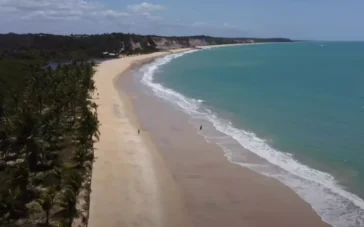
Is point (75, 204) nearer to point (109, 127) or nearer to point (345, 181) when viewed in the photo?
point (345, 181)

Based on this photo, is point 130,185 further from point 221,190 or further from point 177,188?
point 221,190

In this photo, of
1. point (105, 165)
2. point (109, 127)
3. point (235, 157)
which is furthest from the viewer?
point (109, 127)

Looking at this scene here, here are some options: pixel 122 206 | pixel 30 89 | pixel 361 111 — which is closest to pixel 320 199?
pixel 122 206

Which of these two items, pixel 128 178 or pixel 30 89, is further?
pixel 30 89

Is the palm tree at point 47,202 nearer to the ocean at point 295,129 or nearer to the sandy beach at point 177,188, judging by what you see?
the sandy beach at point 177,188

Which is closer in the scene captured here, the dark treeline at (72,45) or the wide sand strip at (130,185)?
the wide sand strip at (130,185)

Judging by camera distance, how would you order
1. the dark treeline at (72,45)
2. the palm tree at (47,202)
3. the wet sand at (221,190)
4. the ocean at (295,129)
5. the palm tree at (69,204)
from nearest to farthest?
the palm tree at (47,202)
the palm tree at (69,204)
the wet sand at (221,190)
the ocean at (295,129)
the dark treeline at (72,45)

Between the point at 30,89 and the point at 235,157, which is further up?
the point at 30,89

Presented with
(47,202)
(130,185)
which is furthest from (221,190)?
(47,202)

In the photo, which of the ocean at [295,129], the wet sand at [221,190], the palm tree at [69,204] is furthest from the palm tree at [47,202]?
the ocean at [295,129]
